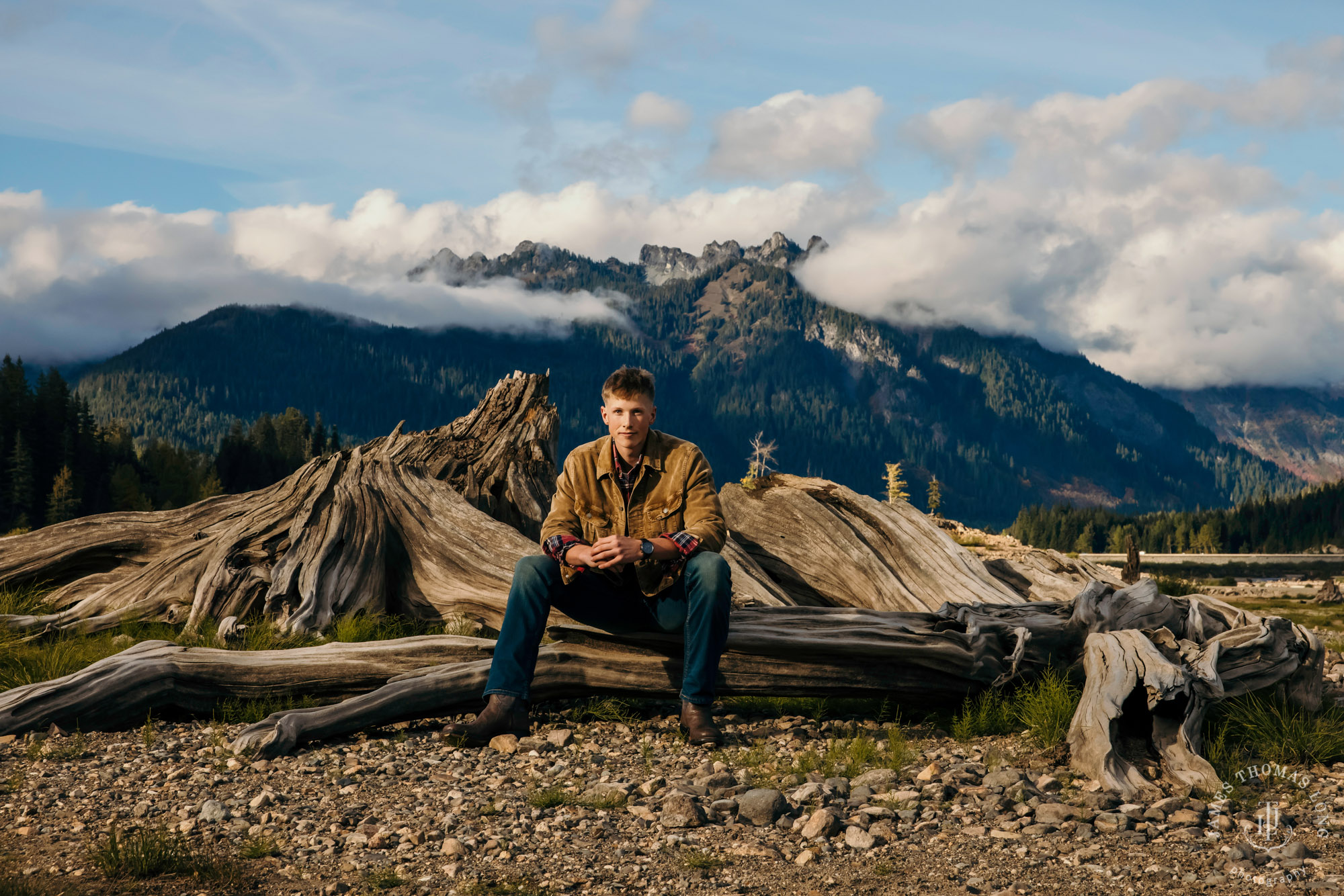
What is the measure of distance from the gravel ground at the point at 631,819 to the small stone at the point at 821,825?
0.9 inches

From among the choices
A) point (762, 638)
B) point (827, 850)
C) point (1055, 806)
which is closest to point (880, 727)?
point (762, 638)

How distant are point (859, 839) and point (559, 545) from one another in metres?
3.12

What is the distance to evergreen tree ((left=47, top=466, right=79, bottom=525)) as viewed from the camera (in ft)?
329

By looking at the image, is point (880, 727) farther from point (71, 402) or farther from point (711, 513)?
point (71, 402)

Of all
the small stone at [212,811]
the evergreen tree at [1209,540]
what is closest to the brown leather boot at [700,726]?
the small stone at [212,811]

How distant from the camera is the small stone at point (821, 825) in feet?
18.5

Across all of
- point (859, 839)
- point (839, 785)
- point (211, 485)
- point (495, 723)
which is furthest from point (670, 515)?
point (211, 485)

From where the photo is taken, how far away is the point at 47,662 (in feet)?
30.0

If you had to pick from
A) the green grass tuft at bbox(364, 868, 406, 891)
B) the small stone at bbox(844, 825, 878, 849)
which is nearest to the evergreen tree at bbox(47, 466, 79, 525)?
the green grass tuft at bbox(364, 868, 406, 891)

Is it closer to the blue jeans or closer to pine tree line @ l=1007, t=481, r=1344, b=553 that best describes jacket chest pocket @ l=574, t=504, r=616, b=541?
the blue jeans

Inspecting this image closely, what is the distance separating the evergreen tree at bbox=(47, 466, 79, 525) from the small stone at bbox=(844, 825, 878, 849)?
112614 millimetres

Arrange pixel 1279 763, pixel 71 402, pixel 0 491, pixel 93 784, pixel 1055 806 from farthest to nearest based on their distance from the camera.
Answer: pixel 71 402
pixel 0 491
pixel 1279 763
pixel 93 784
pixel 1055 806

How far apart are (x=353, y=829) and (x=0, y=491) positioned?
116 metres

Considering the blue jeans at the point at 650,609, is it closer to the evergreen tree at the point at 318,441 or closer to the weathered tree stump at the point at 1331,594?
the weathered tree stump at the point at 1331,594
